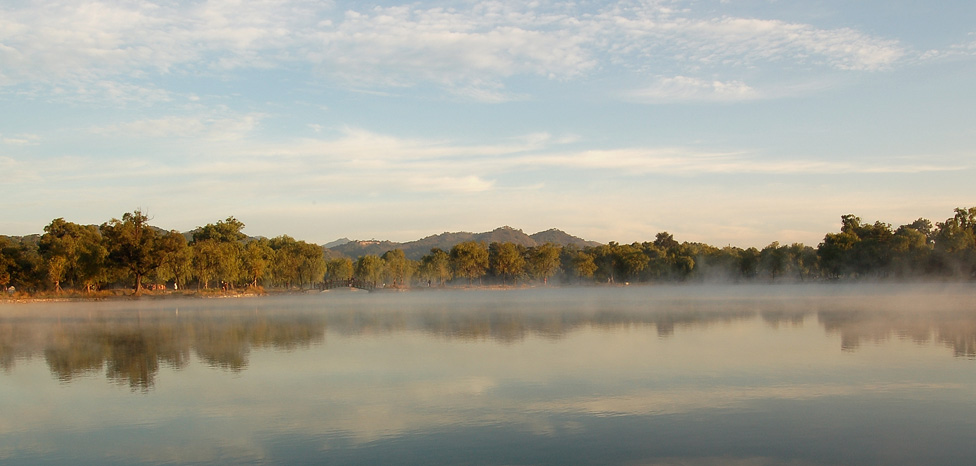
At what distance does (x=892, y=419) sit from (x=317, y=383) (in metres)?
10.5

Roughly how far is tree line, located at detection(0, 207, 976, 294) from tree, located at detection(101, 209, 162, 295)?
94mm

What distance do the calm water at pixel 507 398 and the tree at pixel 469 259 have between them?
303 ft

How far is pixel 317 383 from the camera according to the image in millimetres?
15109

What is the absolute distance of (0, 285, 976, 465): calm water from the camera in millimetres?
9492

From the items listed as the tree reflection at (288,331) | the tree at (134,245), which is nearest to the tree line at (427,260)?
the tree at (134,245)

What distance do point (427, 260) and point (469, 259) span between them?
7.76m

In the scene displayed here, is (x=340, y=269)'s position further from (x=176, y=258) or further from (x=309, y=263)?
(x=176, y=258)

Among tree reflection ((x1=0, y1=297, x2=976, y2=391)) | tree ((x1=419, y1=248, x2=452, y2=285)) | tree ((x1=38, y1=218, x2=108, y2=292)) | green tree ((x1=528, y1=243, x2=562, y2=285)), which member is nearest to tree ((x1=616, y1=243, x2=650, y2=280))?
green tree ((x1=528, y1=243, x2=562, y2=285))

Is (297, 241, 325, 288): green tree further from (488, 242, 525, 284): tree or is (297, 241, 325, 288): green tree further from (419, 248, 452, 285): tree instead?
(488, 242, 525, 284): tree

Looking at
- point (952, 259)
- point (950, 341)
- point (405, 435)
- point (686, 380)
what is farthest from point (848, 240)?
point (405, 435)

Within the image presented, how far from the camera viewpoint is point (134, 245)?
66.4 metres

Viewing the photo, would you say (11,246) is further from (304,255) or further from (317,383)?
(317,383)

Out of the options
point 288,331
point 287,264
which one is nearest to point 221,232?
point 287,264

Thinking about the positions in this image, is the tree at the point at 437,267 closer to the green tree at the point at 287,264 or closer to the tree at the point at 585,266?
the tree at the point at 585,266
